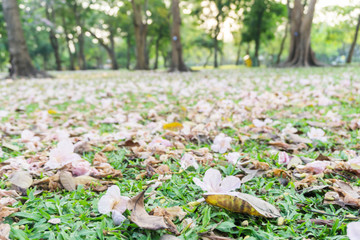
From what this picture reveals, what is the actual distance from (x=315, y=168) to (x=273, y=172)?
19 cm

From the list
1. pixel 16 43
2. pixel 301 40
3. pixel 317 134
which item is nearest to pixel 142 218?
pixel 317 134

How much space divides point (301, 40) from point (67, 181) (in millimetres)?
13593

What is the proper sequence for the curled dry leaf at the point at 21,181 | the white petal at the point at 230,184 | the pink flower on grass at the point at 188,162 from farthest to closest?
1. the pink flower on grass at the point at 188,162
2. the curled dry leaf at the point at 21,181
3. the white petal at the point at 230,184

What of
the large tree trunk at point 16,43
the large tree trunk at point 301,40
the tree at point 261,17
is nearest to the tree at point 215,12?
the tree at point 261,17

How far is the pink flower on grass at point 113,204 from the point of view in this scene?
2.91ft

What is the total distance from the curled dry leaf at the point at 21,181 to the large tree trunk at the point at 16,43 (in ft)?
30.8

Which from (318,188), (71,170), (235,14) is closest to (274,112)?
(318,188)

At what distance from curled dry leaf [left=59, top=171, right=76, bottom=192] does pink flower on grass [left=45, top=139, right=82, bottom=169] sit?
7 cm

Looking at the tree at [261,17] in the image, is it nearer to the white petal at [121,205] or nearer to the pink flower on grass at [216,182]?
the pink flower on grass at [216,182]

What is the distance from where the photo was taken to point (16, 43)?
900 centimetres

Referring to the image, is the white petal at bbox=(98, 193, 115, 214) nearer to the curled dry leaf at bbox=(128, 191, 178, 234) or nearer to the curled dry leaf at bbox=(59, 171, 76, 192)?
the curled dry leaf at bbox=(128, 191, 178, 234)

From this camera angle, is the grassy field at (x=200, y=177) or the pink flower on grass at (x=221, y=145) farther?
the pink flower on grass at (x=221, y=145)

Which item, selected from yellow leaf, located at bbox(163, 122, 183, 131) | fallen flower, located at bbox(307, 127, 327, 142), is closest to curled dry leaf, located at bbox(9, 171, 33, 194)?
yellow leaf, located at bbox(163, 122, 183, 131)

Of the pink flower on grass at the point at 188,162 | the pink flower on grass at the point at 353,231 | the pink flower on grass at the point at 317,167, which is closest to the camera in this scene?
the pink flower on grass at the point at 353,231
